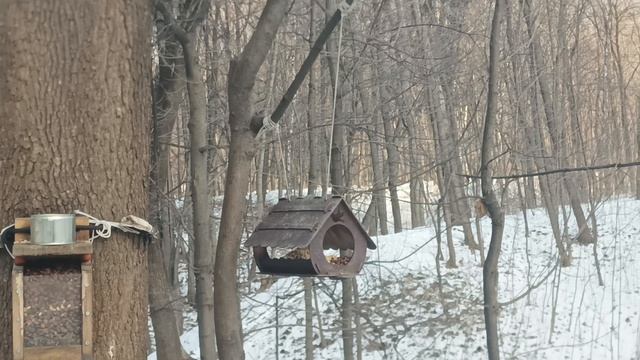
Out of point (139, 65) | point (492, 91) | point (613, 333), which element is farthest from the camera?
point (613, 333)

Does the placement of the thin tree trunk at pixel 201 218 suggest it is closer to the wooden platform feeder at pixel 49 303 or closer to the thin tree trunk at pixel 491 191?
the thin tree trunk at pixel 491 191

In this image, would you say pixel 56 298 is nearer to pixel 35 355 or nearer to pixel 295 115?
pixel 35 355

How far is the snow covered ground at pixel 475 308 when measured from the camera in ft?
27.7

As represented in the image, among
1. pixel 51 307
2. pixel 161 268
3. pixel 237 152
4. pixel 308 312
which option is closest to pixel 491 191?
pixel 237 152

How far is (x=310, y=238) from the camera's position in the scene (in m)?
3.03

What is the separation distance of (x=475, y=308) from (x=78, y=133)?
26.2 feet

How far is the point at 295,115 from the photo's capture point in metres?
8.86

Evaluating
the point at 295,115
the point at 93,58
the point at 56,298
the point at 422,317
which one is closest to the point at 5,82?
the point at 93,58

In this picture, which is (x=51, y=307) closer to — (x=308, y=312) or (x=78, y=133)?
(x=78, y=133)

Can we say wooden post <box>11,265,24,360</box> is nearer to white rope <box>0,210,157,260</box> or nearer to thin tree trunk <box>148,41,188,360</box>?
white rope <box>0,210,157,260</box>

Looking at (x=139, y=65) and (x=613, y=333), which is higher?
(x=139, y=65)

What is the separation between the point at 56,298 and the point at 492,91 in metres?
3.55

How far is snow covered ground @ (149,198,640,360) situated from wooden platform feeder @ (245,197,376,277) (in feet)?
13.7

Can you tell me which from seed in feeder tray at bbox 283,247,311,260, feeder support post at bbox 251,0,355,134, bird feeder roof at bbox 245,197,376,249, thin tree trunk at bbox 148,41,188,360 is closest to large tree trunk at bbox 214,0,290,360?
feeder support post at bbox 251,0,355,134
